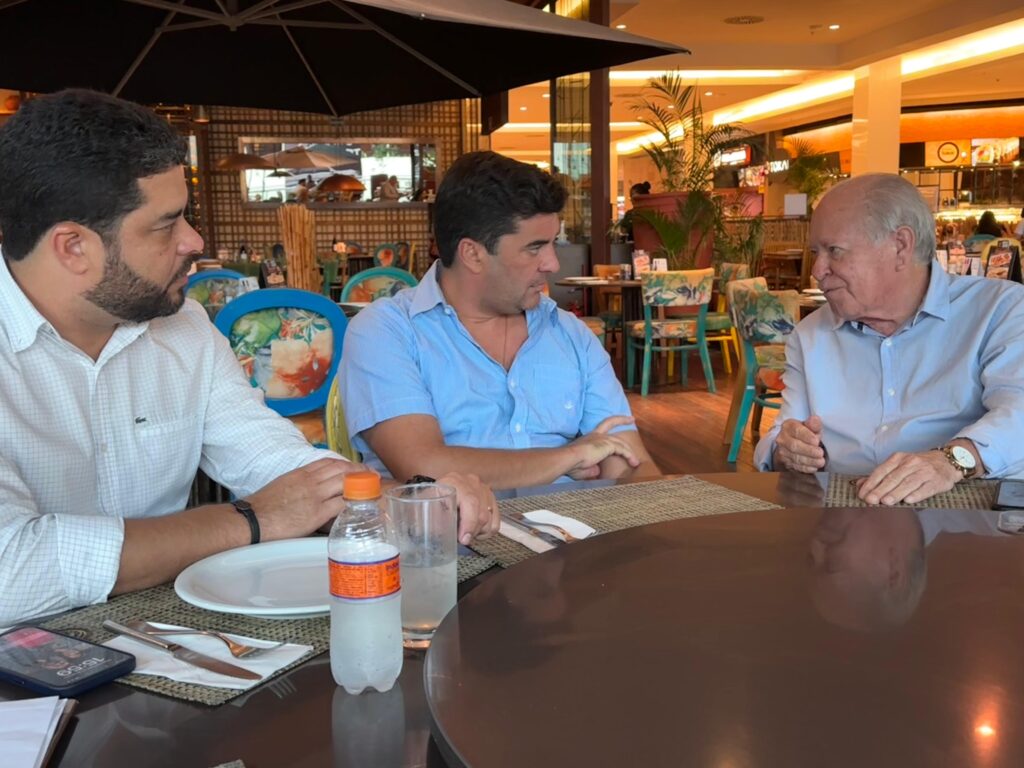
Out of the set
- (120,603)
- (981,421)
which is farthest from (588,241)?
(120,603)

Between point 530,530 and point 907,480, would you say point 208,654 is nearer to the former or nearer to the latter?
point 530,530

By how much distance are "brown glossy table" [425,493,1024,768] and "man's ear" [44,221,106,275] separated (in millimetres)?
839

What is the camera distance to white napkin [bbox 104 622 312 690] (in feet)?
2.78

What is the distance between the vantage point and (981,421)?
1737 mm

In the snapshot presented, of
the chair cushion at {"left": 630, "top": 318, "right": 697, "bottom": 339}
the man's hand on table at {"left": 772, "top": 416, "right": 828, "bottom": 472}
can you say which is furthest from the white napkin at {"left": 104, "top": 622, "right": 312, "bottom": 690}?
the chair cushion at {"left": 630, "top": 318, "right": 697, "bottom": 339}

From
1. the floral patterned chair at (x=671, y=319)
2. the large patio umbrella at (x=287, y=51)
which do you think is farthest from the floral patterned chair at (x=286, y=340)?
the floral patterned chair at (x=671, y=319)

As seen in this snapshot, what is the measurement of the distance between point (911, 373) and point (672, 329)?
5.47 metres

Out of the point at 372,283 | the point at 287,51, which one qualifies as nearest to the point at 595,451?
the point at 287,51

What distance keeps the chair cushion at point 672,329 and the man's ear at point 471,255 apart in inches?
211

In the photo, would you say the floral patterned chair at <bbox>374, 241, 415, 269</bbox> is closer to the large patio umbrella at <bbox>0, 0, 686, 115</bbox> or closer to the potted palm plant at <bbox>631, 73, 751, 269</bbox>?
the potted palm plant at <bbox>631, 73, 751, 269</bbox>

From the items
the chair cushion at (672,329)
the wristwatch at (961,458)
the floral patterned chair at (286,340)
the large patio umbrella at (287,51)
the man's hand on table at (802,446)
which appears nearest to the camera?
the wristwatch at (961,458)

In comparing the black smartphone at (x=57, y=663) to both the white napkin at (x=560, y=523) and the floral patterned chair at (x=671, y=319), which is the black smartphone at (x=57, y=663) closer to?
the white napkin at (x=560, y=523)

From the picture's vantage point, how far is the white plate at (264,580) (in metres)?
1.01

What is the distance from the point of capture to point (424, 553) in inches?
38.5
